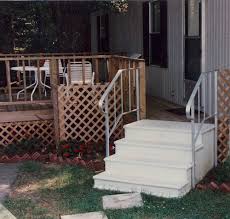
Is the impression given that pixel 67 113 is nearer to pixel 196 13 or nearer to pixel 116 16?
pixel 196 13

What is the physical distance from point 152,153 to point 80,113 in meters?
1.96

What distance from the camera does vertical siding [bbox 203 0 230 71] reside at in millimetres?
6652

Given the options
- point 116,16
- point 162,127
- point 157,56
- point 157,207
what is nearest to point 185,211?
point 157,207

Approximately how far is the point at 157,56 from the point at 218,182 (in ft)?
15.5

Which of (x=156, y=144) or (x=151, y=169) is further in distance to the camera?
(x=156, y=144)

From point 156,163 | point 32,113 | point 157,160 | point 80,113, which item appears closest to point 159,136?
point 157,160

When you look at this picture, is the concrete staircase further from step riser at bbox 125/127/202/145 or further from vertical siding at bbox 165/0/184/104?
vertical siding at bbox 165/0/184/104

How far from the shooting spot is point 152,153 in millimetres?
5770

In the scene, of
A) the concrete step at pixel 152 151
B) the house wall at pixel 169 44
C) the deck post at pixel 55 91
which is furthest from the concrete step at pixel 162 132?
the house wall at pixel 169 44

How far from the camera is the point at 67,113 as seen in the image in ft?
24.6

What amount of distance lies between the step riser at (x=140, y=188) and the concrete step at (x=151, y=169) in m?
0.19

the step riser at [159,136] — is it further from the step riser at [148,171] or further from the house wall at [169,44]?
the house wall at [169,44]

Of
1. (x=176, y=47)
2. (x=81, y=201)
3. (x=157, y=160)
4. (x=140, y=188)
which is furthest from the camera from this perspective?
(x=176, y=47)

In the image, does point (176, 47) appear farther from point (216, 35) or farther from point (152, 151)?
point (152, 151)
